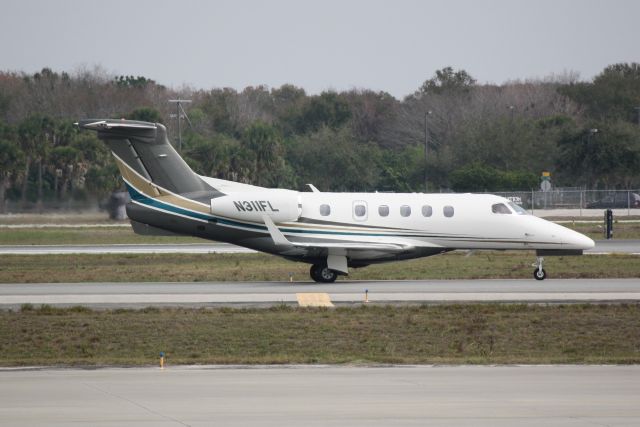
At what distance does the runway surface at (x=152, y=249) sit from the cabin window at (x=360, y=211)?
509 inches

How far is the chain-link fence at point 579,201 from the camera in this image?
7644cm

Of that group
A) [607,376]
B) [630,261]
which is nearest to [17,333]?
[607,376]

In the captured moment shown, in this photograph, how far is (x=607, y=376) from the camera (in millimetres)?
17406

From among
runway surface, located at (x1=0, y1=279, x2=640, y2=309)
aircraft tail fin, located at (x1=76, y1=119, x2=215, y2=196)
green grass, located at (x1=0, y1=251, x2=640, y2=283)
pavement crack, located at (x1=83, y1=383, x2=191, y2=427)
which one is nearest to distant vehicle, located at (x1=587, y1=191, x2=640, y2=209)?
green grass, located at (x1=0, y1=251, x2=640, y2=283)

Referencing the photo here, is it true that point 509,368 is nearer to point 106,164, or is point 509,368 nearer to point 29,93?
point 106,164

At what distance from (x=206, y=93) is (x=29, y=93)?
33.2m

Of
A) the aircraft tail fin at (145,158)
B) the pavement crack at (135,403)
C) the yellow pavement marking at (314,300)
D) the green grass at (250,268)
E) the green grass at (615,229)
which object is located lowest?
the pavement crack at (135,403)

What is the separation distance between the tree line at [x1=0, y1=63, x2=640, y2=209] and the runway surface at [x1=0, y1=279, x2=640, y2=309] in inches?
1038

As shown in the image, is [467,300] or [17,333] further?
[467,300]

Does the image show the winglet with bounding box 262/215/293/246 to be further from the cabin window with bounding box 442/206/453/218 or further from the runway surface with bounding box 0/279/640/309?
the cabin window with bounding box 442/206/453/218

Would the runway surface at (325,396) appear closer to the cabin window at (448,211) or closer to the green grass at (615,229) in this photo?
the cabin window at (448,211)

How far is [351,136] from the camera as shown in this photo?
9769cm

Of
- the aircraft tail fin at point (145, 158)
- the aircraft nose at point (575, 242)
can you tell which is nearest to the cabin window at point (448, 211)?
the aircraft nose at point (575, 242)

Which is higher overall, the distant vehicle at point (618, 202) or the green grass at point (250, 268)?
the distant vehicle at point (618, 202)
